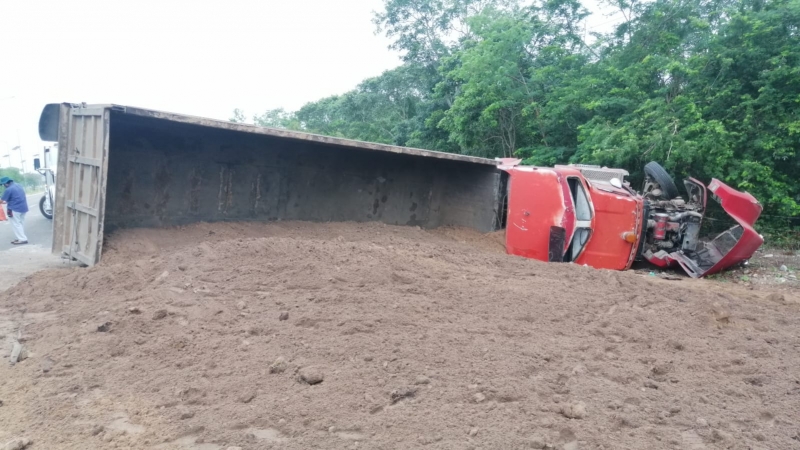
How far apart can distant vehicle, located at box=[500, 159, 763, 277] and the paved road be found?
6573 millimetres

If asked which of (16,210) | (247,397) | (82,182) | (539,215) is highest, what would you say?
(539,215)

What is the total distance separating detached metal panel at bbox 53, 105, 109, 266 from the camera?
6.29 metres

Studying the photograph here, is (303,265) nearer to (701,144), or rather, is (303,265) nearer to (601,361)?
(601,361)

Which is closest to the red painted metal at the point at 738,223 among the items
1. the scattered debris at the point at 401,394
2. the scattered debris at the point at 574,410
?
the scattered debris at the point at 574,410

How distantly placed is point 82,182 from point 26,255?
343 centimetres

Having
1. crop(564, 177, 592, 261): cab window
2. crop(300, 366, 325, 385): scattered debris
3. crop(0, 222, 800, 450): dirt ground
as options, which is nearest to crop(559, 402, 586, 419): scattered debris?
crop(0, 222, 800, 450): dirt ground

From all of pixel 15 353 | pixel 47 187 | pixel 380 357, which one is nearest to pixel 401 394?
pixel 380 357

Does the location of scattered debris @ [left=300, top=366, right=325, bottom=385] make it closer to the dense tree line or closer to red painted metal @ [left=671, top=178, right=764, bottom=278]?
red painted metal @ [left=671, top=178, right=764, bottom=278]

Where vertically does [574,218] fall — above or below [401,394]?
above

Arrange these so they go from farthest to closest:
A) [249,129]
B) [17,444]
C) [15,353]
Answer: [249,129] < [15,353] < [17,444]

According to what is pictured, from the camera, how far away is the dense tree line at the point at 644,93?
33.0 feet

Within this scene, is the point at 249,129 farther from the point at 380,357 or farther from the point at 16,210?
the point at 16,210

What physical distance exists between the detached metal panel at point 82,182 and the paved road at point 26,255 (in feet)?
2.60

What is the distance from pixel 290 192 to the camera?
342 inches
